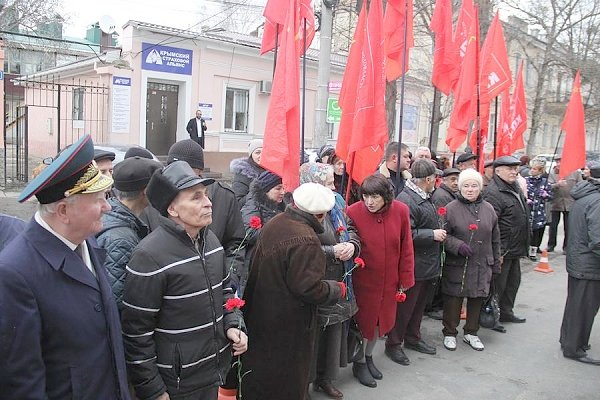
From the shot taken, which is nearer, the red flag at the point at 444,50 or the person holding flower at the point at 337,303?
the person holding flower at the point at 337,303

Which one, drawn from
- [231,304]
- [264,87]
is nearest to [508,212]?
[231,304]

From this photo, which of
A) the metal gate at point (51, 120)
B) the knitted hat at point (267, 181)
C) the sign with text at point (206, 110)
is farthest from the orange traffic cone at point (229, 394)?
the sign with text at point (206, 110)

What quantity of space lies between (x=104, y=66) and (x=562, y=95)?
24641 millimetres

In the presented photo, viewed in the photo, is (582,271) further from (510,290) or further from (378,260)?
(378,260)

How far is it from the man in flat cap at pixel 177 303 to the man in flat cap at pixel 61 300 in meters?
→ 0.30

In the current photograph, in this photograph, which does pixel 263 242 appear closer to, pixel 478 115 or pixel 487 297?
pixel 487 297

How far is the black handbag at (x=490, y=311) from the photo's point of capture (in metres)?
5.87

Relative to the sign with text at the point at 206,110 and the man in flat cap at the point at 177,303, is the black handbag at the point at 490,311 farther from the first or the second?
the sign with text at the point at 206,110

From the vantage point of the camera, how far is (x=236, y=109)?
1783 cm

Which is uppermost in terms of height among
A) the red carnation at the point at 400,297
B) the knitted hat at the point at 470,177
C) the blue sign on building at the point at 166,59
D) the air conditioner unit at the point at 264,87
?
the blue sign on building at the point at 166,59

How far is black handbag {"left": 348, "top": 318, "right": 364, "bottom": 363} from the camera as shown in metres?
4.51

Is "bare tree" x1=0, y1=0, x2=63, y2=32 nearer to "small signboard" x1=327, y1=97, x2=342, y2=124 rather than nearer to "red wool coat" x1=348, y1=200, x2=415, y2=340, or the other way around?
"small signboard" x1=327, y1=97, x2=342, y2=124

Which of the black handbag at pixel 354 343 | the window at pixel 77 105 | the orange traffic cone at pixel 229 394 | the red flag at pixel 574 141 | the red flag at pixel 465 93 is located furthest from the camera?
the window at pixel 77 105

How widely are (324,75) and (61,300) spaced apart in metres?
7.25
